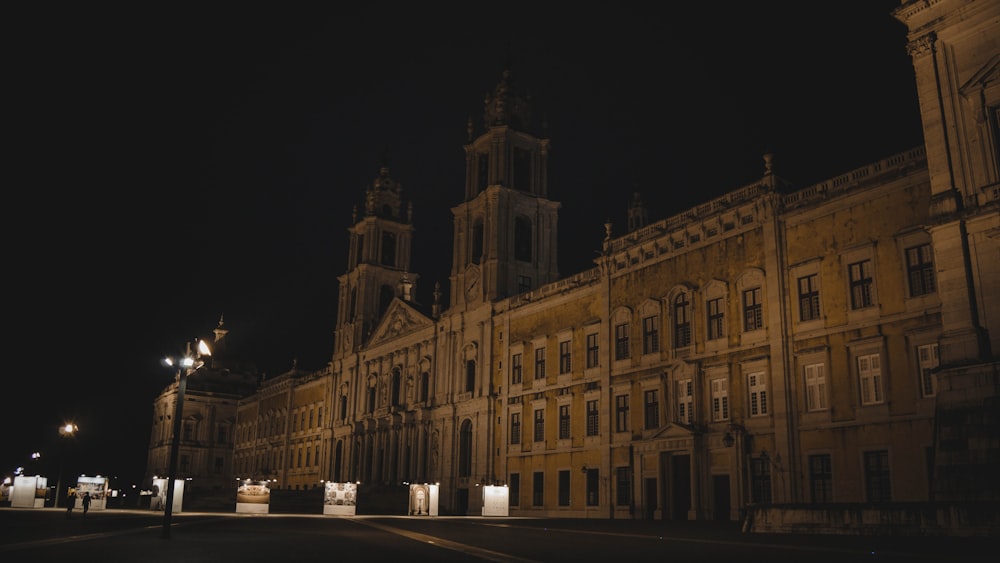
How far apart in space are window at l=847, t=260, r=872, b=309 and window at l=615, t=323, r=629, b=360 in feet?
39.9

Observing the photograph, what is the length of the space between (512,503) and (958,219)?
29220mm

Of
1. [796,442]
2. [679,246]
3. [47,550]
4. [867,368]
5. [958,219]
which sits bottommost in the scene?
[47,550]

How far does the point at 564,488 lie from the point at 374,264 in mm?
35821

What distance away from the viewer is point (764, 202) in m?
32.6

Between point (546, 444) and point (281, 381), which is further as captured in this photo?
point (281, 381)

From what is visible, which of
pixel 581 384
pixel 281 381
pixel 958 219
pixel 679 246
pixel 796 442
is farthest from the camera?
pixel 281 381

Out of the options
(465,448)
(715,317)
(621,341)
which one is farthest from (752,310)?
(465,448)

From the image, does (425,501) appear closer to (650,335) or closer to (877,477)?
(650,335)

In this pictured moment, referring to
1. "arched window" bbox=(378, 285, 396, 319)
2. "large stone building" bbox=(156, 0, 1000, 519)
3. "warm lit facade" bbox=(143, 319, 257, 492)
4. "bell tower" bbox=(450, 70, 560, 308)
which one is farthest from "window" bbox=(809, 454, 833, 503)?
"warm lit facade" bbox=(143, 319, 257, 492)

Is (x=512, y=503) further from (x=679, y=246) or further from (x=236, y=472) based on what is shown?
(x=236, y=472)

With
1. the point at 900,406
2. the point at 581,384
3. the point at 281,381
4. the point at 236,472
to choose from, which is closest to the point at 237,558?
the point at 900,406

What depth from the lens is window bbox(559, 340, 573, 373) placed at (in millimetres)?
42834

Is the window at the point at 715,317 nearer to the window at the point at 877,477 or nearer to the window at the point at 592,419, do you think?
the window at the point at 592,419

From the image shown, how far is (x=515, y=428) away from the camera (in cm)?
4634
